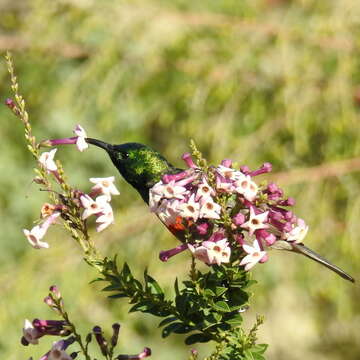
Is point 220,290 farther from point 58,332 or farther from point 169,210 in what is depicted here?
point 58,332

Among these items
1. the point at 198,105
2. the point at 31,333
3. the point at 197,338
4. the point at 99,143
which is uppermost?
the point at 99,143

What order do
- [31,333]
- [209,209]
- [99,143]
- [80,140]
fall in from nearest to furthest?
[209,209], [31,333], [80,140], [99,143]

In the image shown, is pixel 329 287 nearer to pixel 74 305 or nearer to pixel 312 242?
pixel 312 242

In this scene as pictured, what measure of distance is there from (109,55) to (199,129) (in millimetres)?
824

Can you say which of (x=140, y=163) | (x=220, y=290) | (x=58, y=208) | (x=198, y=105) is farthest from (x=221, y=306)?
(x=198, y=105)

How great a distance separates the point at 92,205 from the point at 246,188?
1.04 ft

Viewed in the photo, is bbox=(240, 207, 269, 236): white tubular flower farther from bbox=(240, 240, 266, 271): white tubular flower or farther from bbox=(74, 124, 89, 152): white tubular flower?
bbox=(74, 124, 89, 152): white tubular flower

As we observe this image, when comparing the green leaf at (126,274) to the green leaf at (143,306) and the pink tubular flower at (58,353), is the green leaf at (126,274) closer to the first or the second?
the green leaf at (143,306)

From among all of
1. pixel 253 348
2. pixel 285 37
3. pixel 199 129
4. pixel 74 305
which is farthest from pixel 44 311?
pixel 253 348

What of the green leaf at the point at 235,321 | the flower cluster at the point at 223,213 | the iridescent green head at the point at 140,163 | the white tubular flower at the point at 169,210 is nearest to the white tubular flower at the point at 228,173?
the flower cluster at the point at 223,213

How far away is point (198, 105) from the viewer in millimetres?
4910

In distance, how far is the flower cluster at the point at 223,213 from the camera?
55.0 inches

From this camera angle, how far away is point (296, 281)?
4941mm

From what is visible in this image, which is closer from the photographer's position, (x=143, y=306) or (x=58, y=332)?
(x=58, y=332)
